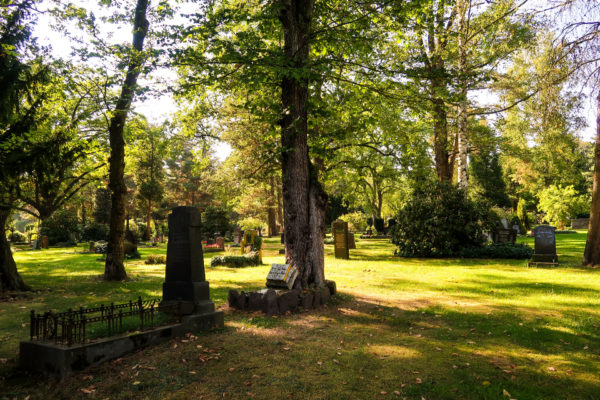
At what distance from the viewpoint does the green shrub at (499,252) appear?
51.1 feet

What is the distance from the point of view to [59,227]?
A: 30.5 meters

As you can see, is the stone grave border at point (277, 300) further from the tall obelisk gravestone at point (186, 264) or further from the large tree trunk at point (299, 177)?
the tall obelisk gravestone at point (186, 264)

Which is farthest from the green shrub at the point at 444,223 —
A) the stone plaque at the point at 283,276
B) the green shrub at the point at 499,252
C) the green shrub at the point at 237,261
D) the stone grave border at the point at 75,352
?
the stone grave border at the point at 75,352

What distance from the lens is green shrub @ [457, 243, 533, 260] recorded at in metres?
15.6

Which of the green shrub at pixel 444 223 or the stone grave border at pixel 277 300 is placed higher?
the green shrub at pixel 444 223

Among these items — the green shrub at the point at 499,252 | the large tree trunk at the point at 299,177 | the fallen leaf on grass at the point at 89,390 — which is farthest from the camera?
the green shrub at the point at 499,252

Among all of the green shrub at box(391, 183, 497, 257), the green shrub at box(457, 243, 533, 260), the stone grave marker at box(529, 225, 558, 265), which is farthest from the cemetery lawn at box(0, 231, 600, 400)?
the green shrub at box(391, 183, 497, 257)

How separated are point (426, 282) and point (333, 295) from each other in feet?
12.1

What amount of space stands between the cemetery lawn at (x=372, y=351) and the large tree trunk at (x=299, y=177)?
4.13ft

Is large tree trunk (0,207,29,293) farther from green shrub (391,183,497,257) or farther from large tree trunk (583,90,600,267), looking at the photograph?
large tree trunk (583,90,600,267)

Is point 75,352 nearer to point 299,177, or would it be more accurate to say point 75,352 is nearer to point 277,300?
Result: point 277,300

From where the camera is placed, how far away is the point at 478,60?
16250 mm

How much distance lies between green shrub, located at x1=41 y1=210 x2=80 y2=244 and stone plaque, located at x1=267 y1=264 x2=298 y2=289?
93.8 feet

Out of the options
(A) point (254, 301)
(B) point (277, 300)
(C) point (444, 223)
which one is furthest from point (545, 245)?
(A) point (254, 301)
